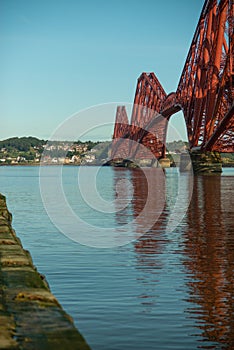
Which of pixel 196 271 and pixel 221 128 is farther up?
pixel 221 128

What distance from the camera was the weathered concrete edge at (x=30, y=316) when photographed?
5.88 metres

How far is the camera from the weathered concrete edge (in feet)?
19.3

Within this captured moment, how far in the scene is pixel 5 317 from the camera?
6.78 metres

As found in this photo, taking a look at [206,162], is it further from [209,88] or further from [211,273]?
[211,273]

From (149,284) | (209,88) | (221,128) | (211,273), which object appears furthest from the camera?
(209,88)

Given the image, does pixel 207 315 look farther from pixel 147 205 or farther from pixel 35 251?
pixel 147 205

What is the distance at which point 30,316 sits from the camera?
269 inches

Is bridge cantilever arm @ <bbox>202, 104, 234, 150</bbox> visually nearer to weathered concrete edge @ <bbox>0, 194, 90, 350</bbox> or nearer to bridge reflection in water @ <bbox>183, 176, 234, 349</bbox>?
bridge reflection in water @ <bbox>183, 176, 234, 349</bbox>

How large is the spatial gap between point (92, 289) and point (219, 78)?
5869cm

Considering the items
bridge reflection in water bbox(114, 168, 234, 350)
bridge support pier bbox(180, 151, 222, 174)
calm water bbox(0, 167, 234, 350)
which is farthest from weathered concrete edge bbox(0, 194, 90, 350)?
bridge support pier bbox(180, 151, 222, 174)

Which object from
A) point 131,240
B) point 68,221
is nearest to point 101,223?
point 68,221

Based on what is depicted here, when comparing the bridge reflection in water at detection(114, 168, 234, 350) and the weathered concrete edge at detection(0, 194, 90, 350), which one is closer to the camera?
the weathered concrete edge at detection(0, 194, 90, 350)

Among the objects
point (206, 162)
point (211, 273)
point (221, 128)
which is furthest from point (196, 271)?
point (206, 162)

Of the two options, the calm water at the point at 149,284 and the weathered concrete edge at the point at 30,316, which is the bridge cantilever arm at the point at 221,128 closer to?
the calm water at the point at 149,284
